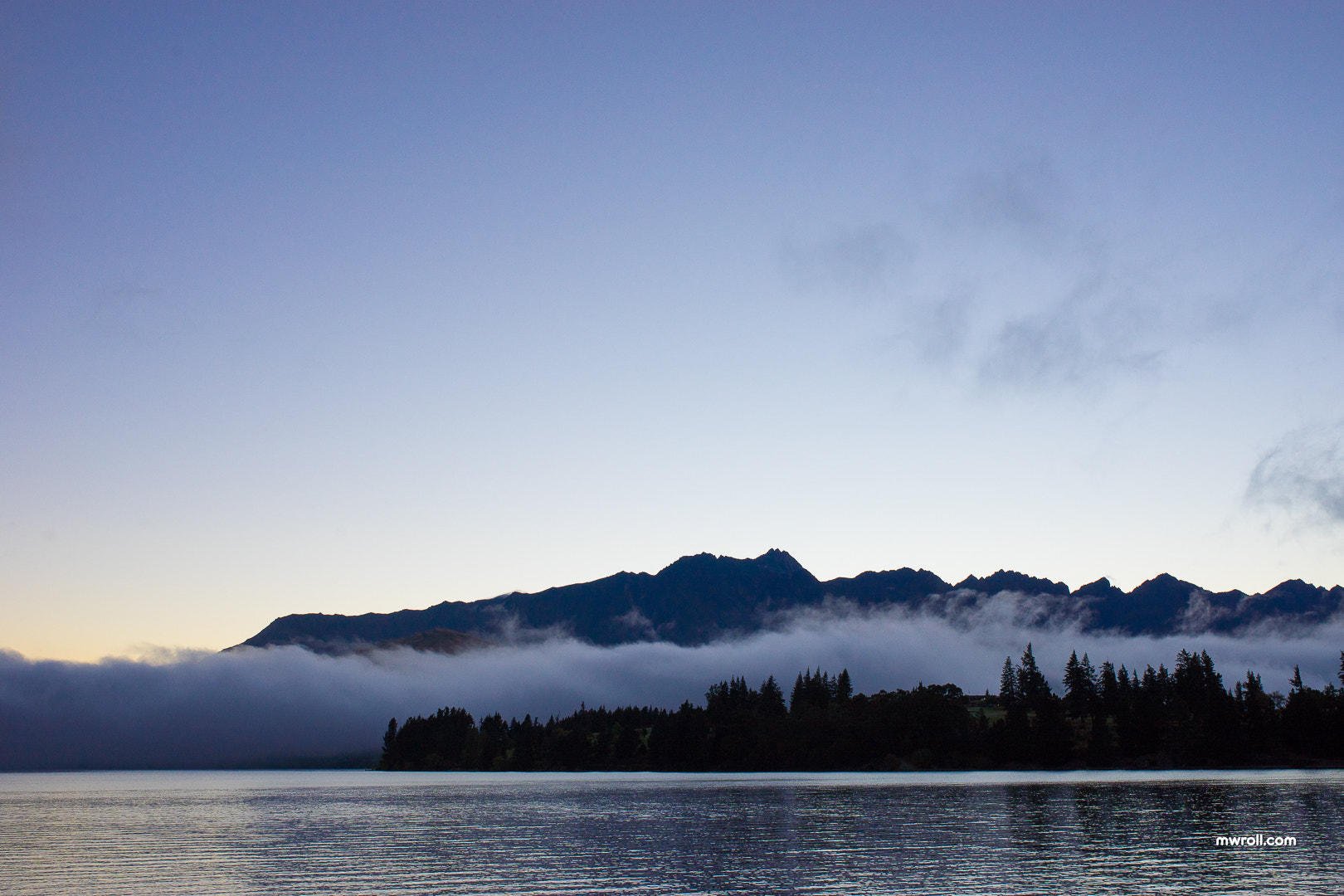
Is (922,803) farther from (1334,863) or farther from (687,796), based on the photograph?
(1334,863)

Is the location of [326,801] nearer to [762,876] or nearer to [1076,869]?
[762,876]

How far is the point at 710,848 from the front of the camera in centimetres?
8975

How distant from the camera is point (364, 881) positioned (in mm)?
69438

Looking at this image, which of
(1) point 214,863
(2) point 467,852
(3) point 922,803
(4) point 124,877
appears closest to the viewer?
(4) point 124,877

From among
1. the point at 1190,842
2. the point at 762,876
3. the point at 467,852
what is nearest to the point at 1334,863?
the point at 1190,842

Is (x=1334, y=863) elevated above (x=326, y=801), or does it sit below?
above

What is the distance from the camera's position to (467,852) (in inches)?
3457

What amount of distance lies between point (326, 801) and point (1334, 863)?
579 feet

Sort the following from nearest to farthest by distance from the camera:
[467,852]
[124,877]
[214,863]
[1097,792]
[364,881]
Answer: [364,881] → [124,877] → [214,863] → [467,852] → [1097,792]

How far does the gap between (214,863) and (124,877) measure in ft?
30.6

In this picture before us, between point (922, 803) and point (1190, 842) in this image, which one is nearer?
point (1190, 842)

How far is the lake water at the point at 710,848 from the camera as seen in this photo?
6769 cm

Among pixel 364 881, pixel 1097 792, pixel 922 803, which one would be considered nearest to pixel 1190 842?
pixel 922 803

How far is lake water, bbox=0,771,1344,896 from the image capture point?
67.7 meters
